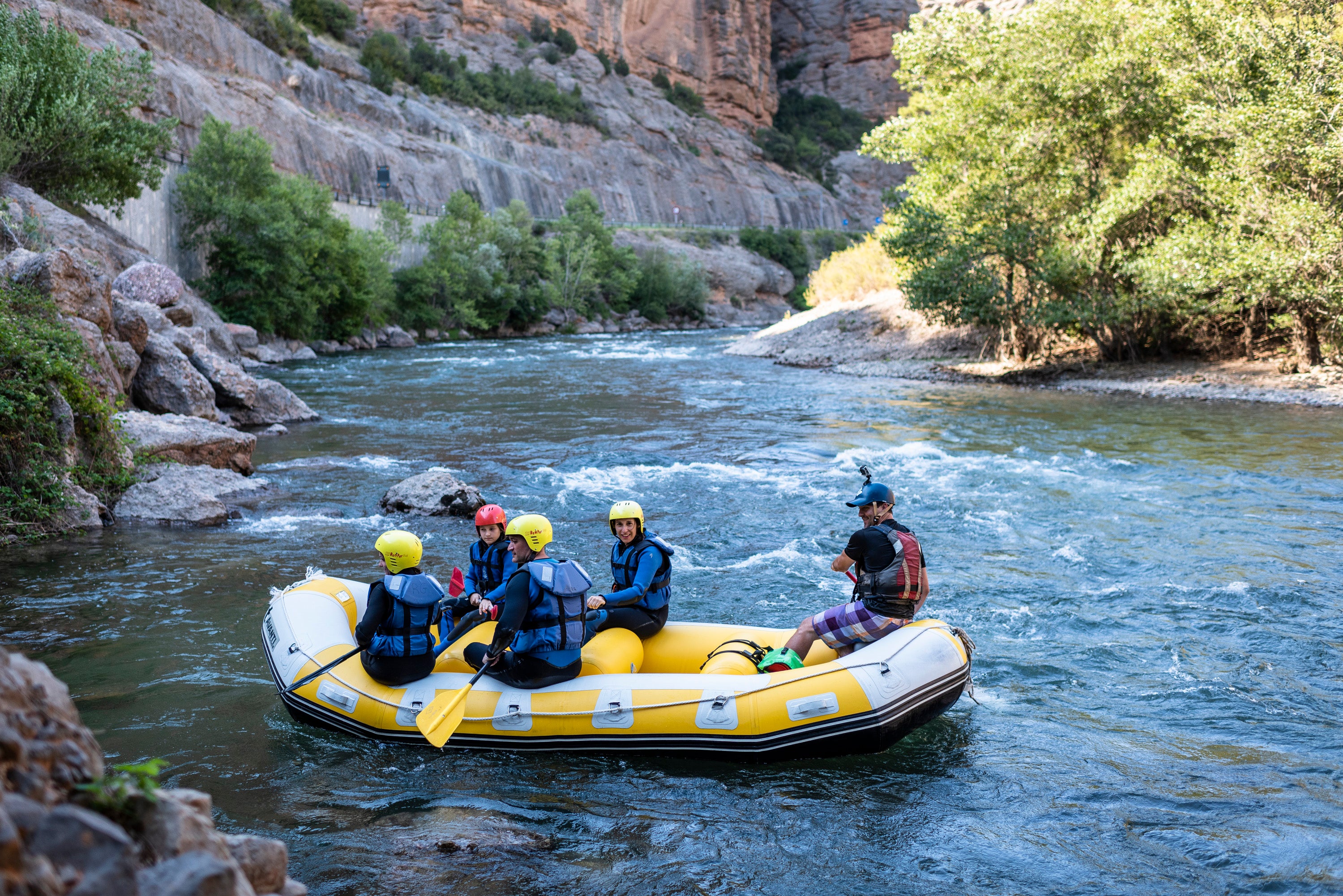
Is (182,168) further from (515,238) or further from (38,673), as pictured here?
(38,673)

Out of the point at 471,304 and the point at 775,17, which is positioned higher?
the point at 775,17

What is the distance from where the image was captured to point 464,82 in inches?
2389

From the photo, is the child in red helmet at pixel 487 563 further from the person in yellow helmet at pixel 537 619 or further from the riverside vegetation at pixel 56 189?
the riverside vegetation at pixel 56 189

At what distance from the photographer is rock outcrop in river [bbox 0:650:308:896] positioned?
1.77 meters

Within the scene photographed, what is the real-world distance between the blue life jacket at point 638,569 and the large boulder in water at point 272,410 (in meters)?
11.4

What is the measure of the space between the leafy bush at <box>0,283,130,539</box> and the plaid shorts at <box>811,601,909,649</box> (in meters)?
7.43

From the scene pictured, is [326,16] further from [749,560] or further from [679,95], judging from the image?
[749,560]

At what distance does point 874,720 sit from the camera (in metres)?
5.13

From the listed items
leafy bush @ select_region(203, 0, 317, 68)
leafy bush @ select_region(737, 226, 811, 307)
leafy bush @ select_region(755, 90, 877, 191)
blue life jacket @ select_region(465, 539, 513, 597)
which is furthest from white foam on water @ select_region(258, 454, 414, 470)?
leafy bush @ select_region(755, 90, 877, 191)

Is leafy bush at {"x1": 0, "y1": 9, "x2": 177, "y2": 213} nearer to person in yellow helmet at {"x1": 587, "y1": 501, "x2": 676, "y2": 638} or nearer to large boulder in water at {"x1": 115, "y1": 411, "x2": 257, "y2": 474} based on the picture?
large boulder in water at {"x1": 115, "y1": 411, "x2": 257, "y2": 474}

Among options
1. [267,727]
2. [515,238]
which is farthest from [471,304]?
[267,727]

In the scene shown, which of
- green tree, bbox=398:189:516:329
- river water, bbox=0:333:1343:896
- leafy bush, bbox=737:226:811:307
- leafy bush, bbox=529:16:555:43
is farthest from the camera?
leafy bush, bbox=529:16:555:43

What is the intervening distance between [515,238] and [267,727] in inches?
1549

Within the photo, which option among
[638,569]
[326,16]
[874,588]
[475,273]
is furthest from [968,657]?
[326,16]
